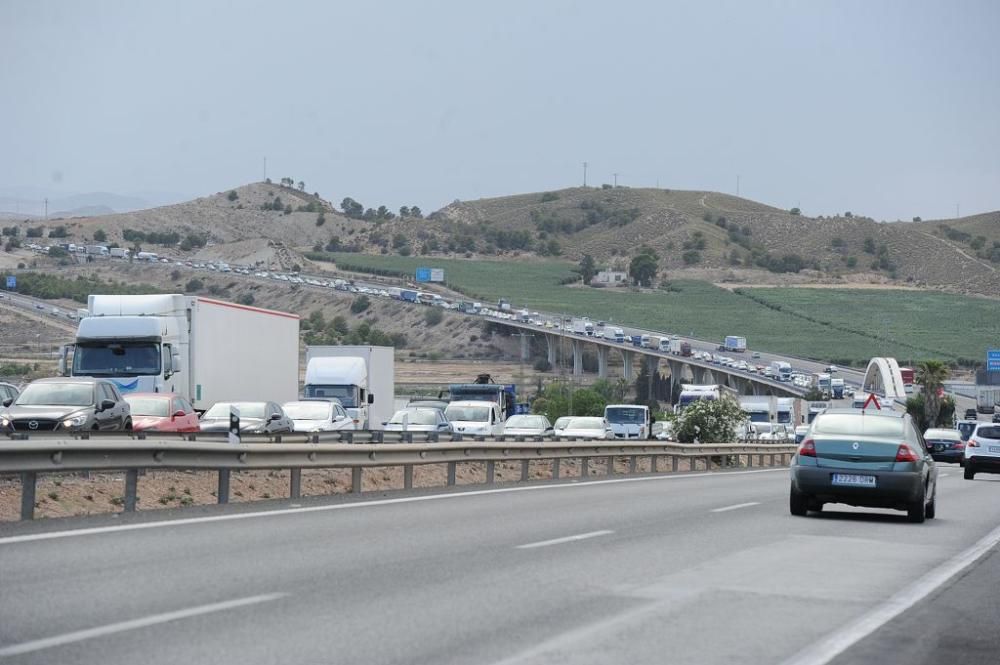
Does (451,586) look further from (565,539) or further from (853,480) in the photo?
(853,480)

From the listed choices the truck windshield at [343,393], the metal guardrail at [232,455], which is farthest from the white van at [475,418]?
the metal guardrail at [232,455]

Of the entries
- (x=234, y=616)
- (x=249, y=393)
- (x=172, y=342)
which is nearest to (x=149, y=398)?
(x=172, y=342)

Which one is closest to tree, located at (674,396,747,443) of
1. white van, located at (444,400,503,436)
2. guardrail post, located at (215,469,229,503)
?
white van, located at (444,400,503,436)

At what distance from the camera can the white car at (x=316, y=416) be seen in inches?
1560

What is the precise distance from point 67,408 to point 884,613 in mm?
20397

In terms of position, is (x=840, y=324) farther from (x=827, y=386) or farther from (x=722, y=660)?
(x=722, y=660)


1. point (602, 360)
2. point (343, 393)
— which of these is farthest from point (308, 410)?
point (602, 360)

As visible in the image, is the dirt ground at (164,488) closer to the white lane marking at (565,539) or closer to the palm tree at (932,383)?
the white lane marking at (565,539)

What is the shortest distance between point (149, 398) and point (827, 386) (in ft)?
307

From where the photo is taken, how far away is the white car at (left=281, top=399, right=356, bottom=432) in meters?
39.6

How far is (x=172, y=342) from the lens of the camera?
120 ft

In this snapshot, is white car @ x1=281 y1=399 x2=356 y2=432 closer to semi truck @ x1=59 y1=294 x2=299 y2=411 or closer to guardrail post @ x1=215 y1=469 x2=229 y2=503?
semi truck @ x1=59 y1=294 x2=299 y2=411

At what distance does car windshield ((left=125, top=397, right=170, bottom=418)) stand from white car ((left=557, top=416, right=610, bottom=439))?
18.3 m

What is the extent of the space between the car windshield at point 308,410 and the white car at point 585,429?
10119 millimetres
